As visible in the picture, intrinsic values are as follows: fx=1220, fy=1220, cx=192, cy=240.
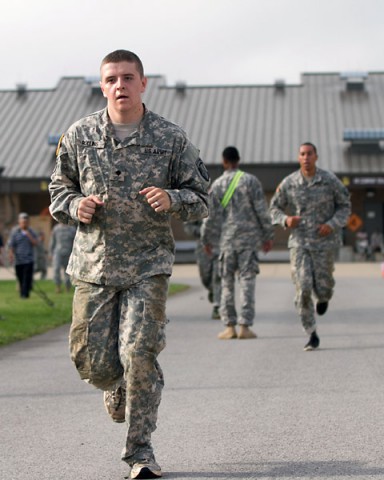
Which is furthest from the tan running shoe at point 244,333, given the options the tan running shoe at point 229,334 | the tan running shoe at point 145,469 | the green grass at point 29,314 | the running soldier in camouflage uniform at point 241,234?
the tan running shoe at point 145,469

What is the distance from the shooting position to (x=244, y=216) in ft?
47.3

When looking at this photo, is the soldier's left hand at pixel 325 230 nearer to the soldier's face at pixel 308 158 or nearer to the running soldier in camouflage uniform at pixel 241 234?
the soldier's face at pixel 308 158

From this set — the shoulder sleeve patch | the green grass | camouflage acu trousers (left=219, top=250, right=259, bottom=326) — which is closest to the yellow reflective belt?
camouflage acu trousers (left=219, top=250, right=259, bottom=326)

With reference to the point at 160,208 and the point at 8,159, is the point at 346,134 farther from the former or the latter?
the point at 160,208

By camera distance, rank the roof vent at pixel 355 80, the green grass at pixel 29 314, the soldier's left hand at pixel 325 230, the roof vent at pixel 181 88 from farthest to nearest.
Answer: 1. the roof vent at pixel 181 88
2. the roof vent at pixel 355 80
3. the green grass at pixel 29 314
4. the soldier's left hand at pixel 325 230

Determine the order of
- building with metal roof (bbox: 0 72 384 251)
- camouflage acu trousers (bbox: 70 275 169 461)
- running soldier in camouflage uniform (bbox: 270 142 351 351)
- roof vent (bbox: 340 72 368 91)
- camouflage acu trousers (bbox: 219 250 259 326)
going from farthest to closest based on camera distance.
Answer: roof vent (bbox: 340 72 368 91)
building with metal roof (bbox: 0 72 384 251)
camouflage acu trousers (bbox: 219 250 259 326)
running soldier in camouflage uniform (bbox: 270 142 351 351)
camouflage acu trousers (bbox: 70 275 169 461)

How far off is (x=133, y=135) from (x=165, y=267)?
690 mm

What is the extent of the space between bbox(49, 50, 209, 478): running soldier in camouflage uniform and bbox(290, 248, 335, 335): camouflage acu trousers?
6418 mm

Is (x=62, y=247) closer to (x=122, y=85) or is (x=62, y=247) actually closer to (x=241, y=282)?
(x=241, y=282)

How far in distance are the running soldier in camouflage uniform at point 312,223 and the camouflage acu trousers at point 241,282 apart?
1.63 meters

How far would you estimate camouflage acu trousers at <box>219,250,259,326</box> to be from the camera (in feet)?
47.1

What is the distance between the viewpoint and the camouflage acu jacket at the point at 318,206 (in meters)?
12.6

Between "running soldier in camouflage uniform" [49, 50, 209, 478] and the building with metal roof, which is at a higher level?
the building with metal roof

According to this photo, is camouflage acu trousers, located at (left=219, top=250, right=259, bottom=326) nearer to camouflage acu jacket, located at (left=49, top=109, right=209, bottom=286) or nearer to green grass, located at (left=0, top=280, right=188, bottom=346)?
green grass, located at (left=0, top=280, right=188, bottom=346)
